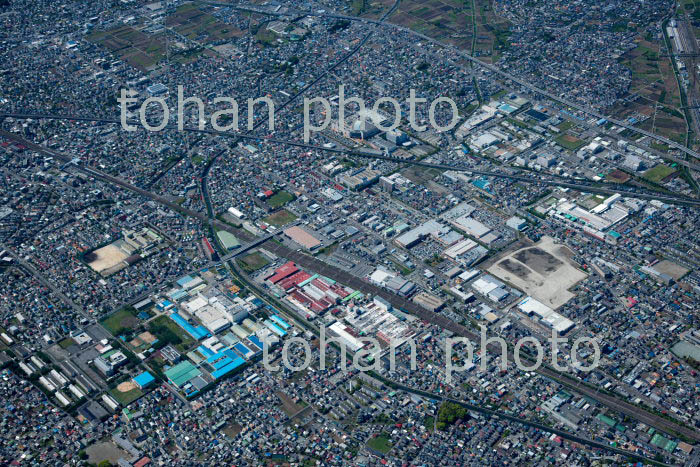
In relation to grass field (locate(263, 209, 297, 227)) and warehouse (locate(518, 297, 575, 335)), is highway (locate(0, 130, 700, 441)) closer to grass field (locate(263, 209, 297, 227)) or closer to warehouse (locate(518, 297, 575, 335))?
grass field (locate(263, 209, 297, 227))

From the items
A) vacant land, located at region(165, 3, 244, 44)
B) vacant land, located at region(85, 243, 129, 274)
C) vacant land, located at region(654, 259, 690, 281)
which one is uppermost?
vacant land, located at region(654, 259, 690, 281)

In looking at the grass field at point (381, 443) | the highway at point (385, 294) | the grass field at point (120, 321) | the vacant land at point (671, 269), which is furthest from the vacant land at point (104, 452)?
the vacant land at point (671, 269)

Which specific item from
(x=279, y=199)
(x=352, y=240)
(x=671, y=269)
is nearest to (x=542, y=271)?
(x=671, y=269)

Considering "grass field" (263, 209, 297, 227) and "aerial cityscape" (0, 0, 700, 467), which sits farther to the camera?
"grass field" (263, 209, 297, 227)

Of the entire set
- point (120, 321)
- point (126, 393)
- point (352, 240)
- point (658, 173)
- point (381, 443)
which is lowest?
point (126, 393)

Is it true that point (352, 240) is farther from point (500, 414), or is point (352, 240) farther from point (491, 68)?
point (491, 68)

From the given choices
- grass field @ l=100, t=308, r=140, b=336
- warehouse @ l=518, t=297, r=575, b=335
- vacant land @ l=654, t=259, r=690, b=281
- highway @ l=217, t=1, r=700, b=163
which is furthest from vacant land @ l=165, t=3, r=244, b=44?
vacant land @ l=654, t=259, r=690, b=281
